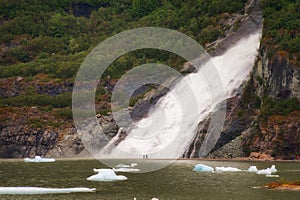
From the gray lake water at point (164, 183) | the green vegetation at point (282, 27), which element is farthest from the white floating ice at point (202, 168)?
the green vegetation at point (282, 27)

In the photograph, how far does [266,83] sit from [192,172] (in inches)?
1657

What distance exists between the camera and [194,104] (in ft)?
447

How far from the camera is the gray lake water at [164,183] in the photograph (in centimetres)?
6656

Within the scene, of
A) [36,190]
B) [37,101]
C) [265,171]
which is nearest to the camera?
[36,190]

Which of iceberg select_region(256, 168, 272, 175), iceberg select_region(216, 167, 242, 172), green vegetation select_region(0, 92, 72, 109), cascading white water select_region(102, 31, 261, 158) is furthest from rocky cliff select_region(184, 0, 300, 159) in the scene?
green vegetation select_region(0, 92, 72, 109)

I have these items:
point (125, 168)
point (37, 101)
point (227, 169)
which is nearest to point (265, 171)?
point (227, 169)

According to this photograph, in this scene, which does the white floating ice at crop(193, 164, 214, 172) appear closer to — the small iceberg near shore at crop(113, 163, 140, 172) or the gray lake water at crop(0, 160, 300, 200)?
the gray lake water at crop(0, 160, 300, 200)

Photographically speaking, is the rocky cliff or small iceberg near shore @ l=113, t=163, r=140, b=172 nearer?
small iceberg near shore @ l=113, t=163, r=140, b=172

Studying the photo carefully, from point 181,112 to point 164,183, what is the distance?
194ft

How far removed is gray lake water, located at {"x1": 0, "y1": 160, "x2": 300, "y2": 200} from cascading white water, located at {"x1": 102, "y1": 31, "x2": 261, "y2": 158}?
26583mm

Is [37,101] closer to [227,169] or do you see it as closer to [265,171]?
[227,169]

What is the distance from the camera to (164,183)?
78.3m

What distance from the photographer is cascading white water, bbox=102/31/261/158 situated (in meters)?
129

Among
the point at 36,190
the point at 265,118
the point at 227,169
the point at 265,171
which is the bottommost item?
the point at 36,190
